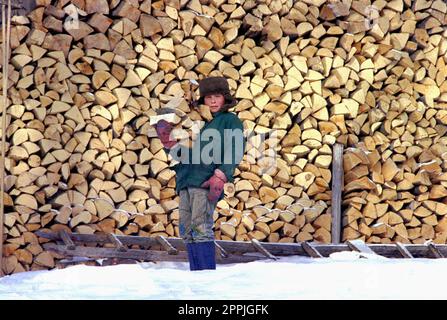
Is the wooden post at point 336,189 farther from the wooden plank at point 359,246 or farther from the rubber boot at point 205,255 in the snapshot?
the rubber boot at point 205,255

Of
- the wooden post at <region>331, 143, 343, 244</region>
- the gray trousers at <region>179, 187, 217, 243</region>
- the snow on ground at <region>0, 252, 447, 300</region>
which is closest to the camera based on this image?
the snow on ground at <region>0, 252, 447, 300</region>

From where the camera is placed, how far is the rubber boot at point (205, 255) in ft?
19.1

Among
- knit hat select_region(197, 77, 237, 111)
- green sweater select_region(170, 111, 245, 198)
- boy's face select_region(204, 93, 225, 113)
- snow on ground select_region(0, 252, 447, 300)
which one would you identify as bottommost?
snow on ground select_region(0, 252, 447, 300)

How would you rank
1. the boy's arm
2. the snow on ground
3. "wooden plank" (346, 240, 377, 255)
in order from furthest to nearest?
"wooden plank" (346, 240, 377, 255)
the boy's arm
the snow on ground

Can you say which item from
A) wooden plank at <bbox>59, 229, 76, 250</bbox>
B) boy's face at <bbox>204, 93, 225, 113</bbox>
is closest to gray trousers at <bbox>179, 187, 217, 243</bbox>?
boy's face at <bbox>204, 93, 225, 113</bbox>

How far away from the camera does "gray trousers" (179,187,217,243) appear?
5.80 meters

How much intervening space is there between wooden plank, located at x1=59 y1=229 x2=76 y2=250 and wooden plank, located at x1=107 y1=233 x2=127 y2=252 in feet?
1.00

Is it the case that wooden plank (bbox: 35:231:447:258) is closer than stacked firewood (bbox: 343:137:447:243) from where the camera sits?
Yes

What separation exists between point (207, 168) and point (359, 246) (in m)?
2.66

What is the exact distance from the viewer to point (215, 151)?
5.68 meters

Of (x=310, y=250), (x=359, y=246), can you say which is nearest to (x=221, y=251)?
(x=310, y=250)

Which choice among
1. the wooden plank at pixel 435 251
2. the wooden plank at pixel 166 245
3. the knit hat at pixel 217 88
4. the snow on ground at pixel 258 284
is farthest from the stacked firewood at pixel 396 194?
the knit hat at pixel 217 88

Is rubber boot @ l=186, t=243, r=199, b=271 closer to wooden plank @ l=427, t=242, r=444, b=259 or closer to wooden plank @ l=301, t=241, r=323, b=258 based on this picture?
wooden plank @ l=301, t=241, r=323, b=258
